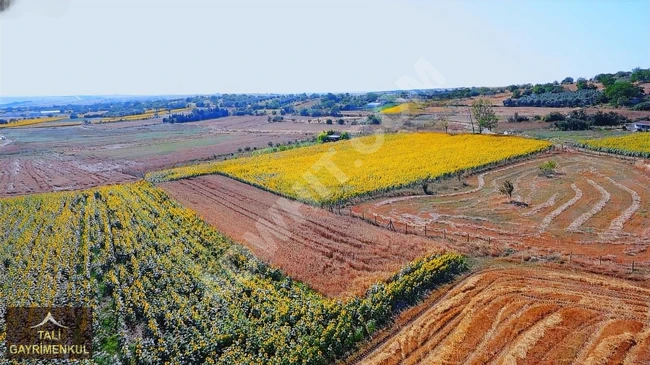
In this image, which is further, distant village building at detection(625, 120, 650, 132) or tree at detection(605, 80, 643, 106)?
tree at detection(605, 80, 643, 106)

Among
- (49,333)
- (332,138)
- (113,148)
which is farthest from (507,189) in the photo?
(113,148)

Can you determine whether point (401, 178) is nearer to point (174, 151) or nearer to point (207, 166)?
point (207, 166)

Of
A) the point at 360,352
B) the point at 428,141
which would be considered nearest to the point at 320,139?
the point at 428,141

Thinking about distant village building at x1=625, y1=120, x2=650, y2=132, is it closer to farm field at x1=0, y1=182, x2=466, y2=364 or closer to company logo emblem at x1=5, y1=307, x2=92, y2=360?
farm field at x1=0, y1=182, x2=466, y2=364

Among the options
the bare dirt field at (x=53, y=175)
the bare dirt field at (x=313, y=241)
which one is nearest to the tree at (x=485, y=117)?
the bare dirt field at (x=313, y=241)

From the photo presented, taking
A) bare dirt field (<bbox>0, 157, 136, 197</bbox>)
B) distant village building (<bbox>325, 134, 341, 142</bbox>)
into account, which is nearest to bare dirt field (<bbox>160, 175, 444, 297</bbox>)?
bare dirt field (<bbox>0, 157, 136, 197</bbox>)

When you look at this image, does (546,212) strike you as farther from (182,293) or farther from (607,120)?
(607,120)

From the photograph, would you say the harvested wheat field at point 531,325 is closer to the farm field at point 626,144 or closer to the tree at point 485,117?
the farm field at point 626,144
